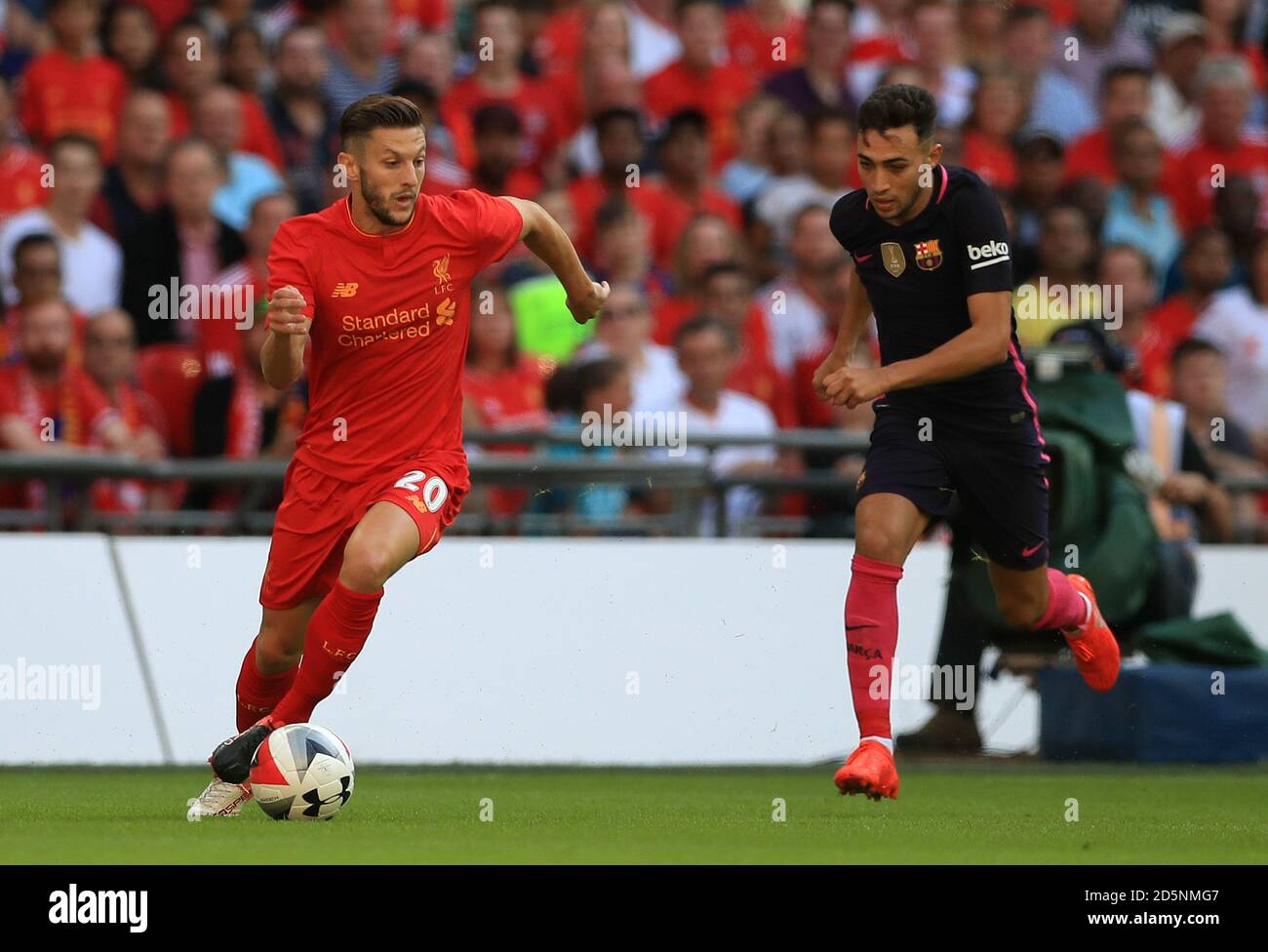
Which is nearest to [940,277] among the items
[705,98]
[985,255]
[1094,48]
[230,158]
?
[985,255]

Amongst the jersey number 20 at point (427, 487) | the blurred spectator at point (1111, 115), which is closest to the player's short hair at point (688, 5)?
the blurred spectator at point (1111, 115)

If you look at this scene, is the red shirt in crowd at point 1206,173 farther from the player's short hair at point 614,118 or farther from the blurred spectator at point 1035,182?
the player's short hair at point 614,118

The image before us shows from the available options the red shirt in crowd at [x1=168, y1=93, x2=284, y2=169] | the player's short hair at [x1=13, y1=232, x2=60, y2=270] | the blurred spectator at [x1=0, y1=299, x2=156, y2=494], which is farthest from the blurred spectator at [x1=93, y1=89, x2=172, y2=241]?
the blurred spectator at [x1=0, y1=299, x2=156, y2=494]

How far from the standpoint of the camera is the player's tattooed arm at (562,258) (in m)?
8.43

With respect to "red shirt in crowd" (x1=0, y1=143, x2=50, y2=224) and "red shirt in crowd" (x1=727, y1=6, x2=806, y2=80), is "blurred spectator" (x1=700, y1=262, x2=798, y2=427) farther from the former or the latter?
"red shirt in crowd" (x1=0, y1=143, x2=50, y2=224)

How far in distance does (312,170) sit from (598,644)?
4.63 meters

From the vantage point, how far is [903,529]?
330 inches

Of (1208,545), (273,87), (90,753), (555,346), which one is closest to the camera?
(90,753)

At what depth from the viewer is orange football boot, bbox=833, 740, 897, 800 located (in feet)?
25.5

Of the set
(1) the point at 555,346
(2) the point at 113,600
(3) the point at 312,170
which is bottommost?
(2) the point at 113,600

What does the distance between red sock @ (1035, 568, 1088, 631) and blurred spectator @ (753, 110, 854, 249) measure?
247 inches

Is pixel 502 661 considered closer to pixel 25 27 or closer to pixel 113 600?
pixel 113 600

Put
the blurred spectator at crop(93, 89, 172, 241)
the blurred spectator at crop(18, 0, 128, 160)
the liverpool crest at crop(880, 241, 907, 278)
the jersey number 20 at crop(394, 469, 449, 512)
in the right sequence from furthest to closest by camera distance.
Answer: the blurred spectator at crop(18, 0, 128, 160)
the blurred spectator at crop(93, 89, 172, 241)
the liverpool crest at crop(880, 241, 907, 278)
the jersey number 20 at crop(394, 469, 449, 512)

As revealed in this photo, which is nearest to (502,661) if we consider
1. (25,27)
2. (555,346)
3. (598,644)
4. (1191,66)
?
(598,644)
